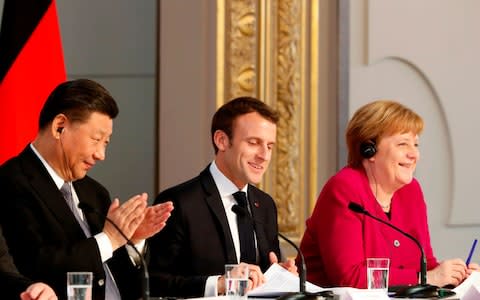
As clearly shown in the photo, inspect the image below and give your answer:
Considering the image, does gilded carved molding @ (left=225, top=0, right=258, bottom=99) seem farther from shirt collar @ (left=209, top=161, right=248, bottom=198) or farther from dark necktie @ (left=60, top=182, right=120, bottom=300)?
dark necktie @ (left=60, top=182, right=120, bottom=300)

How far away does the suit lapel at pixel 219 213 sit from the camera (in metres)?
3.90

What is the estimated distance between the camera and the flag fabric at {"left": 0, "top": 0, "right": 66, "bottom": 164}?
486cm

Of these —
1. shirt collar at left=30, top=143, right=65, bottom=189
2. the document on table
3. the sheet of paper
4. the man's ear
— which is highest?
the man's ear

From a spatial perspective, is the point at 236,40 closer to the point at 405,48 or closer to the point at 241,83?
the point at 241,83

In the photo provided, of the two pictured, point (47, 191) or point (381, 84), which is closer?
point (47, 191)

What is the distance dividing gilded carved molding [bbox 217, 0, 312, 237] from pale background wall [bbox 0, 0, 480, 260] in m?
0.16

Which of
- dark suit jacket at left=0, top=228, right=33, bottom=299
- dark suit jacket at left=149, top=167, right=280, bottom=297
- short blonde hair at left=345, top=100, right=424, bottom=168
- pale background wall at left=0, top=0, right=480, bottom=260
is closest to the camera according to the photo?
dark suit jacket at left=0, top=228, right=33, bottom=299

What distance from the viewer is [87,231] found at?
362 centimetres

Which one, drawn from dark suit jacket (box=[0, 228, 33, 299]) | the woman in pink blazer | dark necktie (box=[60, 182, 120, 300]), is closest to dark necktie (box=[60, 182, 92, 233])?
dark necktie (box=[60, 182, 120, 300])

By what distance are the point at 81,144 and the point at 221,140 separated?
0.66m

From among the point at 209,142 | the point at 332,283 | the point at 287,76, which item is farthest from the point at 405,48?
the point at 332,283

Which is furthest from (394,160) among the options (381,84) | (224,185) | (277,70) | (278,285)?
(381,84)

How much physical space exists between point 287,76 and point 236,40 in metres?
0.31

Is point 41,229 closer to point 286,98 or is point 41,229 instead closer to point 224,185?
point 224,185
